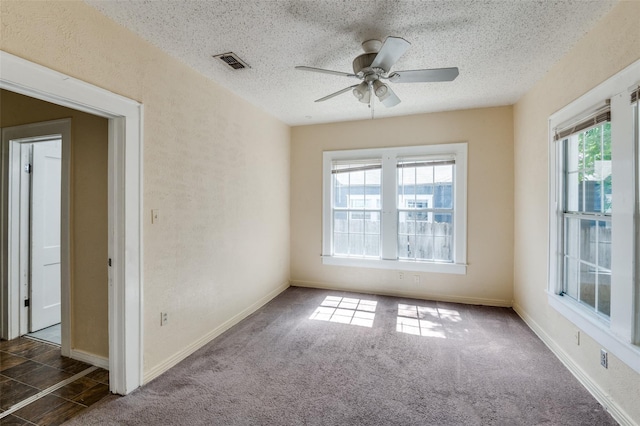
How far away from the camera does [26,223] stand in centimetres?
295

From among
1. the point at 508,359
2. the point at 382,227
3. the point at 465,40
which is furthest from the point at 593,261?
the point at 382,227

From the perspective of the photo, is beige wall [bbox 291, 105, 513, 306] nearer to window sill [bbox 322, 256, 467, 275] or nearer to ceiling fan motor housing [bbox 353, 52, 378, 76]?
window sill [bbox 322, 256, 467, 275]

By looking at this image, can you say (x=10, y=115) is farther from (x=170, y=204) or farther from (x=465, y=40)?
(x=465, y=40)

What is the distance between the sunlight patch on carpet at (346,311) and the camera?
3393mm

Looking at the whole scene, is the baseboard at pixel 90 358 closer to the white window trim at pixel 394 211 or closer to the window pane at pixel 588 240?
the white window trim at pixel 394 211

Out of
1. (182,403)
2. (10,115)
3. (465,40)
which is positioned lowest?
(182,403)

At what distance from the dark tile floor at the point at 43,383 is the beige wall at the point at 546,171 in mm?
3580

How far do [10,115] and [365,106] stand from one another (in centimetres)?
376

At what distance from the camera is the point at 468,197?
3924 mm

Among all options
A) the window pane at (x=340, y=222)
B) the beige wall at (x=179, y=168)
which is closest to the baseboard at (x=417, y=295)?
the window pane at (x=340, y=222)

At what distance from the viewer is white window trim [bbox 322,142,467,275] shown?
3.94 metres

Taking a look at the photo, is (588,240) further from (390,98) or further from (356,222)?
(356,222)

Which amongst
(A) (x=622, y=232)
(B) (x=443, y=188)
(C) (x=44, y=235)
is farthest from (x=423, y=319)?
(C) (x=44, y=235)

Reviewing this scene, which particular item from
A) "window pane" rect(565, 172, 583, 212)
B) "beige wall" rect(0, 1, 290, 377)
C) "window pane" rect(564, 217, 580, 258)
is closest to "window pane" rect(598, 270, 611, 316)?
"window pane" rect(564, 217, 580, 258)
